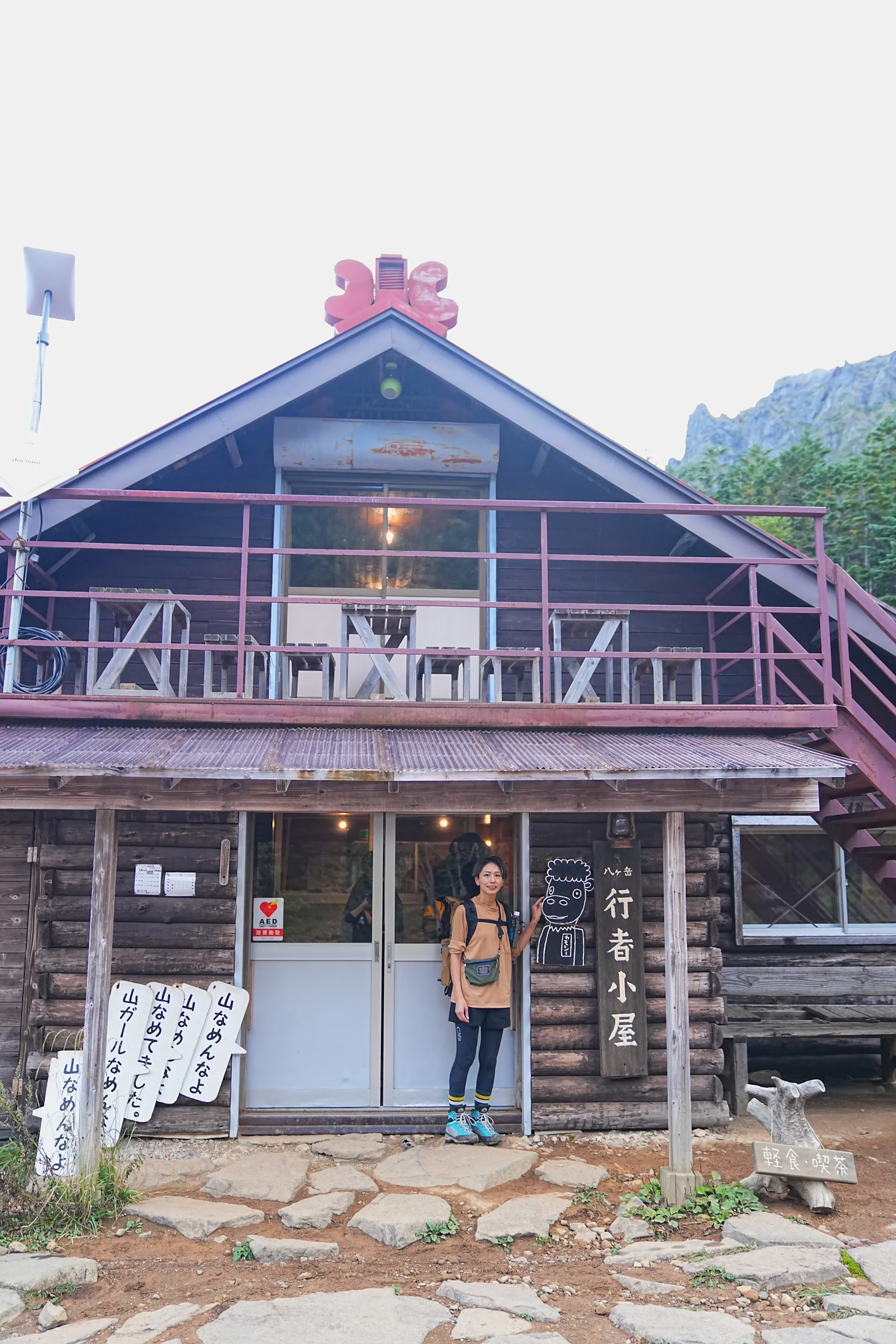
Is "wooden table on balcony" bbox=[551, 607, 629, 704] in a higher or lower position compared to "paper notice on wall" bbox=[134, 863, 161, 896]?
higher

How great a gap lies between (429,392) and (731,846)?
16.5 feet

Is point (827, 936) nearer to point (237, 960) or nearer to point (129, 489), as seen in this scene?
point (237, 960)

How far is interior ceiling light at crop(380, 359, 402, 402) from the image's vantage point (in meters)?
8.52

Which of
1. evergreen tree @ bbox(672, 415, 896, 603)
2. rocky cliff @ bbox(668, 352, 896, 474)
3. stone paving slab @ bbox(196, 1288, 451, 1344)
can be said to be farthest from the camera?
rocky cliff @ bbox(668, 352, 896, 474)

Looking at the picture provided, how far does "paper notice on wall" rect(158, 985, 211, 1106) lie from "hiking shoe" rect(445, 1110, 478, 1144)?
6.53 feet

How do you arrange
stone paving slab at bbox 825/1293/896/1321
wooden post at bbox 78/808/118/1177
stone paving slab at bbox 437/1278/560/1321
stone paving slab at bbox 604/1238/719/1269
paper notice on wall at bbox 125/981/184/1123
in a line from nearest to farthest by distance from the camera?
stone paving slab at bbox 825/1293/896/1321 < stone paving slab at bbox 437/1278/560/1321 < stone paving slab at bbox 604/1238/719/1269 < wooden post at bbox 78/808/118/1177 < paper notice on wall at bbox 125/981/184/1123

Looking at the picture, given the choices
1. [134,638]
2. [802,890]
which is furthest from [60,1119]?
[802,890]

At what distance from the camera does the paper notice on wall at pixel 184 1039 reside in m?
7.13

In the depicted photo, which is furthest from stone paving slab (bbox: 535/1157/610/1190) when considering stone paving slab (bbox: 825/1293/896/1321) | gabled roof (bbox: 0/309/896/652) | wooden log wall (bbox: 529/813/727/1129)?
gabled roof (bbox: 0/309/896/652)

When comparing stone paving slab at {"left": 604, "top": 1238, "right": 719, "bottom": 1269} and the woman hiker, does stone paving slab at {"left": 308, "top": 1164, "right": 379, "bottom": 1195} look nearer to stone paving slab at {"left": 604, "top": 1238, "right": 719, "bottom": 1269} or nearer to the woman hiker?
the woman hiker

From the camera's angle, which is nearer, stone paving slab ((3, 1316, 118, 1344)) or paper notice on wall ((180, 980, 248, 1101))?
stone paving slab ((3, 1316, 118, 1344))

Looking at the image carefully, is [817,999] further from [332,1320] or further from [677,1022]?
[332,1320]

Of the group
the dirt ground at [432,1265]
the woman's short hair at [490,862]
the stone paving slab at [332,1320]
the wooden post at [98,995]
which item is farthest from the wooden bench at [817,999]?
the wooden post at [98,995]

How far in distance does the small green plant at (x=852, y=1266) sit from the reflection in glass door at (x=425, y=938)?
3036 millimetres
